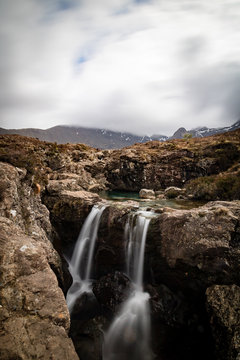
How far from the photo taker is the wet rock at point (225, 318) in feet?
20.6

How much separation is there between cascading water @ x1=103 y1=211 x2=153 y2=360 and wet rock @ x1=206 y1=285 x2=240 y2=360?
2.73 metres

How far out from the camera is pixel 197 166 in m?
34.0

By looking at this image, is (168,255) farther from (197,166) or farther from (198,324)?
(197,166)

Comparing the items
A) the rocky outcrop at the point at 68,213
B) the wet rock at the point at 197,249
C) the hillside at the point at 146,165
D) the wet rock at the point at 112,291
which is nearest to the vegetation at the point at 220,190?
the wet rock at the point at 197,249

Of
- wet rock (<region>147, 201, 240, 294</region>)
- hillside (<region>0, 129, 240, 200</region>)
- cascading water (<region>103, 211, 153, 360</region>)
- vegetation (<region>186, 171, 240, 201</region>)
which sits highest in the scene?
hillside (<region>0, 129, 240, 200</region>)

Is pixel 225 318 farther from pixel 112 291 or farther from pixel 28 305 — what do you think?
pixel 28 305

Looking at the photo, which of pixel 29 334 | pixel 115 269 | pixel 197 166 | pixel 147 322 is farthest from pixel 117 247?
pixel 197 166

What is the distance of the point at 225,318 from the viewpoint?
6.77 m

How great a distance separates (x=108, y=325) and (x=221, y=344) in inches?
180

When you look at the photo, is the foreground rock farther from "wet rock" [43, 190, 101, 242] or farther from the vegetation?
the vegetation

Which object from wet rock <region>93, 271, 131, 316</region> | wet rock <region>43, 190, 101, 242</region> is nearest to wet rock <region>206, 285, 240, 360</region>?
wet rock <region>93, 271, 131, 316</region>

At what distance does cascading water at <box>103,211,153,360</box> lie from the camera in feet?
24.8

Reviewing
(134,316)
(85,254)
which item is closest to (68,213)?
(85,254)

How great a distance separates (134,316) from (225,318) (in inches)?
159
